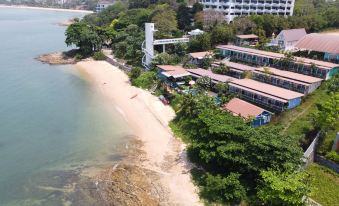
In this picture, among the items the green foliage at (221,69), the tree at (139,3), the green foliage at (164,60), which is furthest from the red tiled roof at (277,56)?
the tree at (139,3)

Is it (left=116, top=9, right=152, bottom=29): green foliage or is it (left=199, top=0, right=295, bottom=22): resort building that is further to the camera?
(left=116, top=9, right=152, bottom=29): green foliage

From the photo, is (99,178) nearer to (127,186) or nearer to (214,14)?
(127,186)

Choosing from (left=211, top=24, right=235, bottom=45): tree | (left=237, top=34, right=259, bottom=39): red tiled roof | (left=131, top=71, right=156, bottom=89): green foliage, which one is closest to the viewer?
(left=131, top=71, right=156, bottom=89): green foliage

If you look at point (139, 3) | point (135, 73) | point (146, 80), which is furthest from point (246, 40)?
point (139, 3)

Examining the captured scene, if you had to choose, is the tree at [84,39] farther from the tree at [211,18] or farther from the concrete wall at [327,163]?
the concrete wall at [327,163]

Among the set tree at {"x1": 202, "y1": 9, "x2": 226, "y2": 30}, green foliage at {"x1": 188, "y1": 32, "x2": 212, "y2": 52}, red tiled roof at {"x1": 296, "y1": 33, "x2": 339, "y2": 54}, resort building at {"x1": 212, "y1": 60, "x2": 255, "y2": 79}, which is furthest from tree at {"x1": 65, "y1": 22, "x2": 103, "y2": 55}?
red tiled roof at {"x1": 296, "y1": 33, "x2": 339, "y2": 54}

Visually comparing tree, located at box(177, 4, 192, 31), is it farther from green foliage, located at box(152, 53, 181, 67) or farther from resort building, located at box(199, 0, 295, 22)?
green foliage, located at box(152, 53, 181, 67)

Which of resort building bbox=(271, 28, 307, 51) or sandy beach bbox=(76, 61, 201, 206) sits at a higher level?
resort building bbox=(271, 28, 307, 51)

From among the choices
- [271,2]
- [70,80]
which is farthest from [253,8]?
[70,80]
